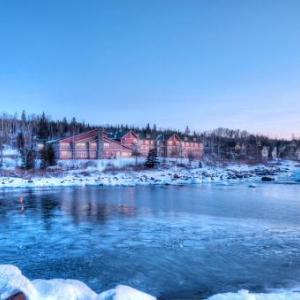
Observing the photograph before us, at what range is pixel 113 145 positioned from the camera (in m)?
77.4

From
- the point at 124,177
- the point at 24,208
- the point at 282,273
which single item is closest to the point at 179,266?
the point at 282,273

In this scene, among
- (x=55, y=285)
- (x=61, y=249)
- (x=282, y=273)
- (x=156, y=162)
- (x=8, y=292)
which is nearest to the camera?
(x=8, y=292)

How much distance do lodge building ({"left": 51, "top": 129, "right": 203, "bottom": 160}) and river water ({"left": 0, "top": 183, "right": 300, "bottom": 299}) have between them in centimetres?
4748

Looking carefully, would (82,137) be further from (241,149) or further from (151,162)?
(241,149)

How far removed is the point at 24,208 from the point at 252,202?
1589cm

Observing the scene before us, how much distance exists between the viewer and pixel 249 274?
37.1ft

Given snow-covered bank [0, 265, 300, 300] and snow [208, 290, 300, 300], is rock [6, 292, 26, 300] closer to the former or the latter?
snow-covered bank [0, 265, 300, 300]

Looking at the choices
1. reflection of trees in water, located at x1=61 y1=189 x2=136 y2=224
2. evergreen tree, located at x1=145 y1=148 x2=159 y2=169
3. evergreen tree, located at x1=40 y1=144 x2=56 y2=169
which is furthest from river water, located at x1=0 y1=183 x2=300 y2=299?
evergreen tree, located at x1=145 y1=148 x2=159 y2=169

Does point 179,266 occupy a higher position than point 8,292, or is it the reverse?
point 8,292

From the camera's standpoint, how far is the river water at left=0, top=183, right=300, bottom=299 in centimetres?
1080

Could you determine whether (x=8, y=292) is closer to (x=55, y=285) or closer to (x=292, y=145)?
(x=55, y=285)

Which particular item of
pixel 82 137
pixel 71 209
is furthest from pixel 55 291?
pixel 82 137

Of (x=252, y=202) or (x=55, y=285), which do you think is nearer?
(x=55, y=285)

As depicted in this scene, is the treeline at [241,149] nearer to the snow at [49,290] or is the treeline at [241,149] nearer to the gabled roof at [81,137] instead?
the gabled roof at [81,137]
